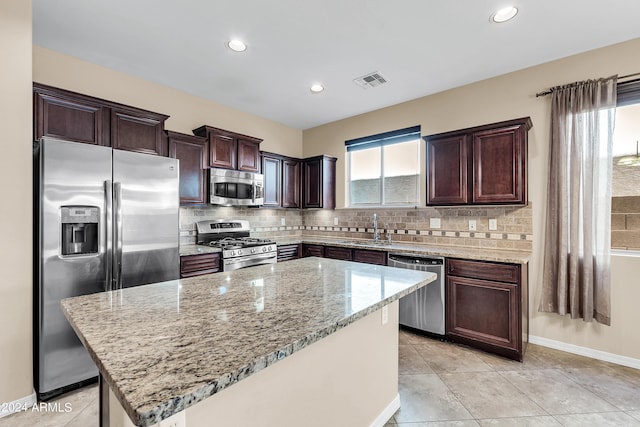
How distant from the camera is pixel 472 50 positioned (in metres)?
2.73

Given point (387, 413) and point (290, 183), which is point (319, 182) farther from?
point (387, 413)

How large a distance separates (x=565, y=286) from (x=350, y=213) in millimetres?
2703

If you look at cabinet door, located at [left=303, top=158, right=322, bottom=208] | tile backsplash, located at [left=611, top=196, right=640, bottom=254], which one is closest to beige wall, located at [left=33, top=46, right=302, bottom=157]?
cabinet door, located at [left=303, top=158, right=322, bottom=208]

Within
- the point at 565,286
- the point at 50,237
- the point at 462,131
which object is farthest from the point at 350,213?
the point at 50,237

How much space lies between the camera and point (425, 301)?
3119 millimetres

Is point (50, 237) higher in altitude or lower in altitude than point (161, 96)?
lower

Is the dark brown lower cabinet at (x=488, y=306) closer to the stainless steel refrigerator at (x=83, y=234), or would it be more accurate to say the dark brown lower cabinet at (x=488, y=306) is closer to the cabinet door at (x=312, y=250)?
the cabinet door at (x=312, y=250)

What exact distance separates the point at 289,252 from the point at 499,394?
2825 millimetres

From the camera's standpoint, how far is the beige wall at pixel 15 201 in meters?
1.92

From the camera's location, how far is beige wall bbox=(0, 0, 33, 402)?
1.92m

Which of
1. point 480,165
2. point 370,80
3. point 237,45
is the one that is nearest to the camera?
point 237,45

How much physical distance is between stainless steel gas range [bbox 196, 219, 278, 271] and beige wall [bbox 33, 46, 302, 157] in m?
1.28

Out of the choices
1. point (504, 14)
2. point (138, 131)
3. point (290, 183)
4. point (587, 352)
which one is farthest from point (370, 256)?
point (138, 131)

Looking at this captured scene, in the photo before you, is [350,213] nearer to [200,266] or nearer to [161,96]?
[200,266]
